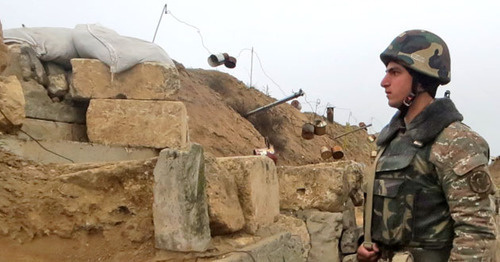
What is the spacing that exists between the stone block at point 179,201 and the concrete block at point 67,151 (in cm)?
91

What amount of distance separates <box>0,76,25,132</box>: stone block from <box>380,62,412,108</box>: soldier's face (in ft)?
7.24

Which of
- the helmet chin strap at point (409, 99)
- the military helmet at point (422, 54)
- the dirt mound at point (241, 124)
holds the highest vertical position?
the military helmet at point (422, 54)

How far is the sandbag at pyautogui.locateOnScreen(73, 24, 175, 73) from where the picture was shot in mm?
5273

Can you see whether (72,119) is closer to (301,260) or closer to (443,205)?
(301,260)

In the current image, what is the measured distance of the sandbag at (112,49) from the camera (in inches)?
208

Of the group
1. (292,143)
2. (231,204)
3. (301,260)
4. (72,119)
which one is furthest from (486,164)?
(292,143)

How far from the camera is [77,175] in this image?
97.7 inches

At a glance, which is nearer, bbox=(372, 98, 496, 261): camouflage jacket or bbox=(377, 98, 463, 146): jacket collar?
bbox=(372, 98, 496, 261): camouflage jacket

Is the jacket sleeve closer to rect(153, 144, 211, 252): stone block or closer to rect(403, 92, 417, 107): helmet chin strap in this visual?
rect(403, 92, 417, 107): helmet chin strap

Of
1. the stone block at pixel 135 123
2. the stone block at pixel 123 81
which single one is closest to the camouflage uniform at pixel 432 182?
the stone block at pixel 135 123

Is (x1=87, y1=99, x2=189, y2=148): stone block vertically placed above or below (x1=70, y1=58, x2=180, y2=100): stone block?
below

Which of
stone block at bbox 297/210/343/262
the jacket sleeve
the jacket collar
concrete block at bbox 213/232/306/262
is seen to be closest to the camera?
the jacket sleeve

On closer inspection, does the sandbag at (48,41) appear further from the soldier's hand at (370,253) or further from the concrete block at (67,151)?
the soldier's hand at (370,253)

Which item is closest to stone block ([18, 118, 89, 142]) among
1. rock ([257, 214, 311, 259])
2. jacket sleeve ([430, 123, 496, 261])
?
rock ([257, 214, 311, 259])
